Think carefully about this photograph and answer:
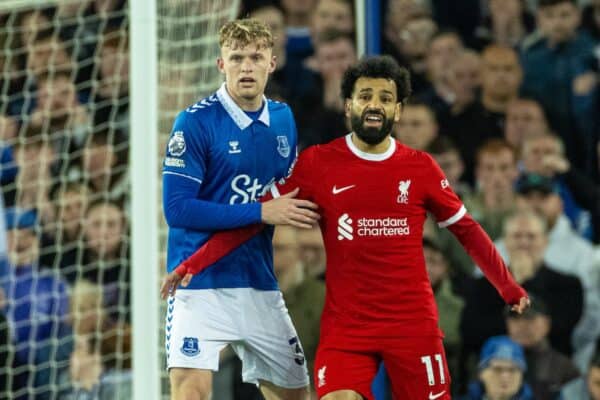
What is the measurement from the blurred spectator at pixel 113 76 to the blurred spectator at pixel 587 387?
3.10m

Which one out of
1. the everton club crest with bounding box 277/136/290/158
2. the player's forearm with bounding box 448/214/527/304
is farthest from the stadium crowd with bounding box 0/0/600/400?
the everton club crest with bounding box 277/136/290/158

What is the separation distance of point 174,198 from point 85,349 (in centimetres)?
293

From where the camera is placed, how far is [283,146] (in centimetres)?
520

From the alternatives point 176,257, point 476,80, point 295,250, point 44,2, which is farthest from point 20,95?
point 176,257

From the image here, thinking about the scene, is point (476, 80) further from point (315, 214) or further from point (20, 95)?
point (315, 214)

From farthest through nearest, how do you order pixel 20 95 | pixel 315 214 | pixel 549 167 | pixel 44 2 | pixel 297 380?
pixel 20 95 < pixel 549 167 < pixel 44 2 < pixel 297 380 < pixel 315 214

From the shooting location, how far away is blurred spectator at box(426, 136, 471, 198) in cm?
770

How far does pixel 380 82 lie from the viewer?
496 centimetres

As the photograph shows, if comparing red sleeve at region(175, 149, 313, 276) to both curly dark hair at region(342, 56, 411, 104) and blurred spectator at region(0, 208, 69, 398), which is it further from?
blurred spectator at region(0, 208, 69, 398)

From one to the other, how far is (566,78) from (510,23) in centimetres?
51

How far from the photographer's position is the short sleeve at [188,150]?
16.4 ft

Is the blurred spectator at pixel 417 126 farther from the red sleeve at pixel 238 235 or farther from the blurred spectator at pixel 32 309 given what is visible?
the red sleeve at pixel 238 235

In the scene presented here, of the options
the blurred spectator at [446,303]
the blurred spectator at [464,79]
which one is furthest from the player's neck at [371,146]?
the blurred spectator at [464,79]

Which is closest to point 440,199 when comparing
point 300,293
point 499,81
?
point 300,293
